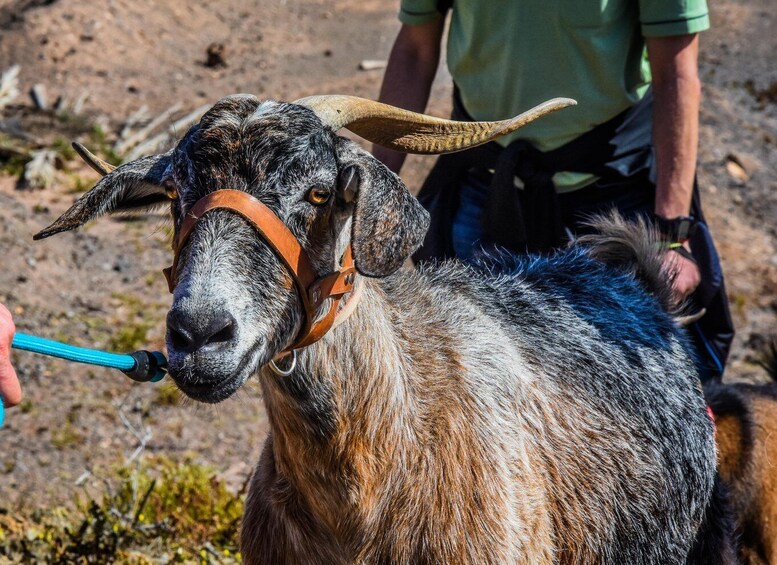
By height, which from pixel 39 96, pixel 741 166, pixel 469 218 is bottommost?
pixel 39 96

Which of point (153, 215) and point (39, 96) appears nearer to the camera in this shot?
point (153, 215)

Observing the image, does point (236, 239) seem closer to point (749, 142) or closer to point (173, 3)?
point (749, 142)

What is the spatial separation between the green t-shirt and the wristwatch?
0.47 meters

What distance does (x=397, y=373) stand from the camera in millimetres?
2969

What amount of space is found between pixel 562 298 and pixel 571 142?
73 cm

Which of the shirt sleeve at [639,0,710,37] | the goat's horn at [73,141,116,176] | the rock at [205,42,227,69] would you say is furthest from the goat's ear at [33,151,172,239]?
the rock at [205,42,227,69]

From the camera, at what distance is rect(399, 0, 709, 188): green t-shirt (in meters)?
3.77

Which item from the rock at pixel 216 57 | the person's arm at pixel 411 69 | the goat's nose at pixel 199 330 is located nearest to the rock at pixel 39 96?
the rock at pixel 216 57

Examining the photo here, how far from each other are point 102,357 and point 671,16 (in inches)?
92.5

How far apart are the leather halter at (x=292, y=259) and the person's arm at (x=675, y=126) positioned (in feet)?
5.27

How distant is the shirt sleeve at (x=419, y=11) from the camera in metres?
4.17

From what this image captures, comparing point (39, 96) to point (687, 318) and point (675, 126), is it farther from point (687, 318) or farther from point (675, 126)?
point (687, 318)

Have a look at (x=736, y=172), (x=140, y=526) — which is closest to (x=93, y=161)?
(x=140, y=526)

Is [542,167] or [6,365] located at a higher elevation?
[542,167]
